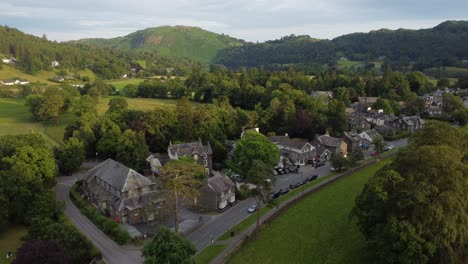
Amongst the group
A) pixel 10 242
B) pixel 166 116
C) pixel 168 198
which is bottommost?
pixel 10 242

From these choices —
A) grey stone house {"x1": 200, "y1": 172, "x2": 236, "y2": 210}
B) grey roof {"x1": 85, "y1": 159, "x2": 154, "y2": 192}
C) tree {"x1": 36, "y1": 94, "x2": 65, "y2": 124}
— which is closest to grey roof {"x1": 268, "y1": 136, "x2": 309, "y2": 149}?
grey stone house {"x1": 200, "y1": 172, "x2": 236, "y2": 210}

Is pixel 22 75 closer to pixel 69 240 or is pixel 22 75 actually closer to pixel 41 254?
pixel 69 240

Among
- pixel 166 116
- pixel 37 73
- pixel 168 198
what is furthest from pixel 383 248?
pixel 37 73

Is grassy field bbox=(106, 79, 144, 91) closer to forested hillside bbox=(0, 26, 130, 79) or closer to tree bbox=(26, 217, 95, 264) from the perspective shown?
forested hillside bbox=(0, 26, 130, 79)

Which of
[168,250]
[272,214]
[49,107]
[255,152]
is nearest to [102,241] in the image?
[168,250]

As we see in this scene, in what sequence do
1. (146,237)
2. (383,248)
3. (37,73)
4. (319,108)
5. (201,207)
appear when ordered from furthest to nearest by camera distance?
(37,73) → (319,108) → (201,207) → (146,237) → (383,248)

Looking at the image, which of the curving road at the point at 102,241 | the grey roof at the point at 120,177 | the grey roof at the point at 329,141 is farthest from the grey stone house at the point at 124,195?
the grey roof at the point at 329,141

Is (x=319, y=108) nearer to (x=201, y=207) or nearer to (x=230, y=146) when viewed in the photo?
(x=230, y=146)
